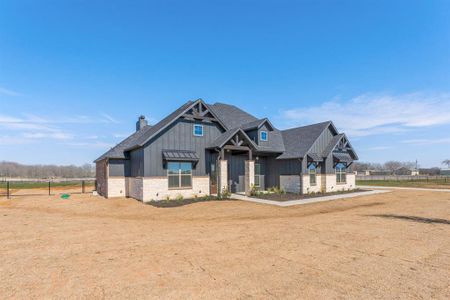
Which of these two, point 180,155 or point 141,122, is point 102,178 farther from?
point 180,155

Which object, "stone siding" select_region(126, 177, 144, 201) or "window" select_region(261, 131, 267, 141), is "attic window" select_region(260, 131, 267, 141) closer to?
"window" select_region(261, 131, 267, 141)

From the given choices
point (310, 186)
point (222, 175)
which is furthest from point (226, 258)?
point (310, 186)

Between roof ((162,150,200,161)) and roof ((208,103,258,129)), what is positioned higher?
roof ((208,103,258,129))

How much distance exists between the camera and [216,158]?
20.1 m

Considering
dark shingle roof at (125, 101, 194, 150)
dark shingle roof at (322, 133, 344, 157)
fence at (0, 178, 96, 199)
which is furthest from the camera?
fence at (0, 178, 96, 199)

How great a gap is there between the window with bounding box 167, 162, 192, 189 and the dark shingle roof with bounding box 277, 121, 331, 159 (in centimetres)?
964

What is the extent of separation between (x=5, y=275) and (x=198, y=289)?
14.0ft

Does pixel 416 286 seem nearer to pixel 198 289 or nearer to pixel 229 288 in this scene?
pixel 229 288

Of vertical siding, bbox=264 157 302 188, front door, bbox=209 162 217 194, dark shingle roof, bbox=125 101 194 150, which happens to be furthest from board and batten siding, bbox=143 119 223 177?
vertical siding, bbox=264 157 302 188

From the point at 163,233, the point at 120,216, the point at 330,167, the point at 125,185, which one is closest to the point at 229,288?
the point at 163,233

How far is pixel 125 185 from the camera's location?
20281 millimetres

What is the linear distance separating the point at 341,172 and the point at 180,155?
17.6 metres

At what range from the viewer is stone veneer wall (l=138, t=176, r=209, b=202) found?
54.8 feet

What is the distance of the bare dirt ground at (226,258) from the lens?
4484 millimetres
